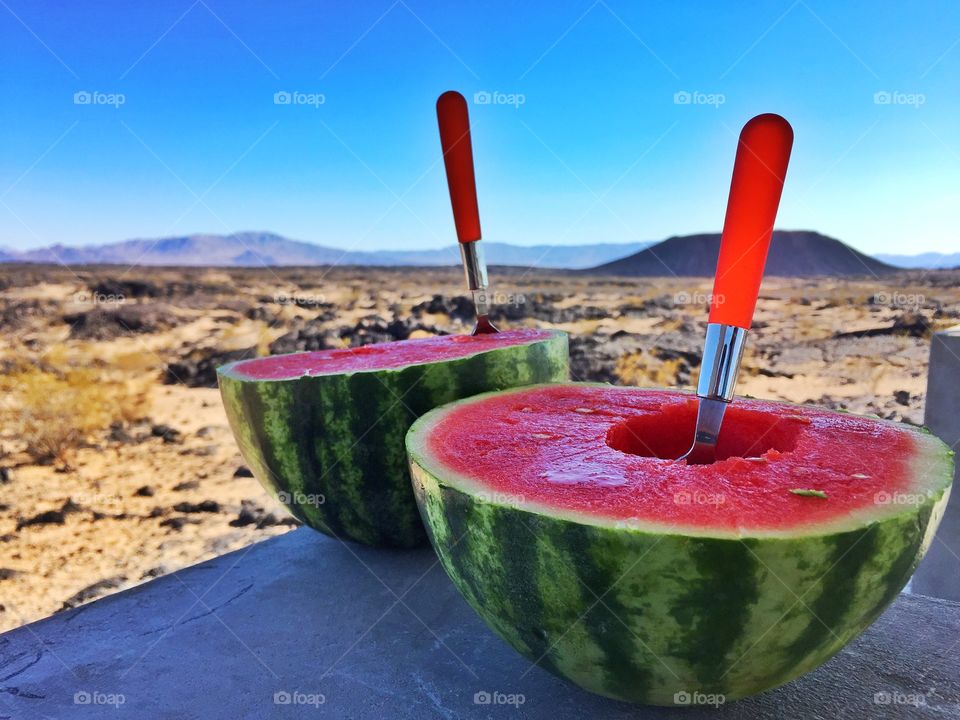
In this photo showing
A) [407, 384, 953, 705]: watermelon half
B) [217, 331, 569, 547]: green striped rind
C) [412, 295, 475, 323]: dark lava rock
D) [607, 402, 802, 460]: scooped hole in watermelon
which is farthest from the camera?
[412, 295, 475, 323]: dark lava rock

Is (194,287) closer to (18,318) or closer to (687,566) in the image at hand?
(18,318)

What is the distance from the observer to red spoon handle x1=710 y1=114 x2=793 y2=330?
0.96m

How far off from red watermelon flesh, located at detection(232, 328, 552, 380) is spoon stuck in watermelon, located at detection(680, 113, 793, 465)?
751 millimetres

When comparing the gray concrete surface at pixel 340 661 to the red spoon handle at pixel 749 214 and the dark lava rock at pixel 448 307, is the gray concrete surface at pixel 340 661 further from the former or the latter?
the dark lava rock at pixel 448 307

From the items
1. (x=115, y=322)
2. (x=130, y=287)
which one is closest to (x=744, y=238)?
(x=115, y=322)

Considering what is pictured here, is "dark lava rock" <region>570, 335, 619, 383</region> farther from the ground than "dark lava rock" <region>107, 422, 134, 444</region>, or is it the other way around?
"dark lava rock" <region>570, 335, 619, 383</region>

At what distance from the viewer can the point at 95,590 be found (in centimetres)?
304

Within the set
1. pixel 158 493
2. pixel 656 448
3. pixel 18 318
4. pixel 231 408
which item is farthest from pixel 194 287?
pixel 656 448

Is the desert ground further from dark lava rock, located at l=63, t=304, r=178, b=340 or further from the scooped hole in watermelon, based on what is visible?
the scooped hole in watermelon

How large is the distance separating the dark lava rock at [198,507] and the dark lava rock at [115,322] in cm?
487

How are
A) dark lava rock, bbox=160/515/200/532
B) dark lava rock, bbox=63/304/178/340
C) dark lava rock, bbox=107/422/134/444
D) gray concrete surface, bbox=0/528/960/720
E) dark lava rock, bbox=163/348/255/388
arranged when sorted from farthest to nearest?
dark lava rock, bbox=63/304/178/340, dark lava rock, bbox=163/348/255/388, dark lava rock, bbox=107/422/134/444, dark lava rock, bbox=160/515/200/532, gray concrete surface, bbox=0/528/960/720

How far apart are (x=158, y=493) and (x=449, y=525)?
3.75 m

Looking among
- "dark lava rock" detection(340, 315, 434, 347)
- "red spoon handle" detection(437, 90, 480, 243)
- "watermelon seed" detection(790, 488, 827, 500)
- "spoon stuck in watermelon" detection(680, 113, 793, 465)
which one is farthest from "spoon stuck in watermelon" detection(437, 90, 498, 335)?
"dark lava rock" detection(340, 315, 434, 347)

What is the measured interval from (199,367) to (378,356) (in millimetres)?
5814
